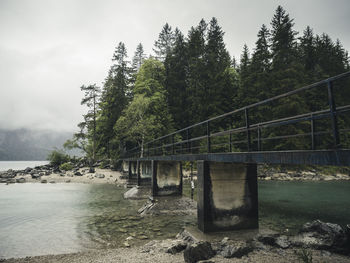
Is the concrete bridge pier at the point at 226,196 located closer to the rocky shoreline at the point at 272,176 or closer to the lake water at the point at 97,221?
the lake water at the point at 97,221

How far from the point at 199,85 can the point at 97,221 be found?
37320 mm

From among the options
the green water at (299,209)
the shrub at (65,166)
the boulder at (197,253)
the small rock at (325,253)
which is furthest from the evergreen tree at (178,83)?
the boulder at (197,253)

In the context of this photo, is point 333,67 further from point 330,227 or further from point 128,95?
point 330,227

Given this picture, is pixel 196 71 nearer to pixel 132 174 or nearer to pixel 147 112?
pixel 147 112

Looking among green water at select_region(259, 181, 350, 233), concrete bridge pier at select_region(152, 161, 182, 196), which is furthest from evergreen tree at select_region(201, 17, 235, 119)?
concrete bridge pier at select_region(152, 161, 182, 196)

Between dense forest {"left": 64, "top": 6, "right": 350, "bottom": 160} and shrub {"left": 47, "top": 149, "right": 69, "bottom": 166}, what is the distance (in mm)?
7218

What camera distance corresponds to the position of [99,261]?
7.27m

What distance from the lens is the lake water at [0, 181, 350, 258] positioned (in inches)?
385

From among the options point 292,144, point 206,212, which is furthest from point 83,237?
point 292,144

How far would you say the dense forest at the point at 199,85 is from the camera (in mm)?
37812

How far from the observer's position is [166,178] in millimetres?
17125

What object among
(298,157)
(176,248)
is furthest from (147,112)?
(298,157)

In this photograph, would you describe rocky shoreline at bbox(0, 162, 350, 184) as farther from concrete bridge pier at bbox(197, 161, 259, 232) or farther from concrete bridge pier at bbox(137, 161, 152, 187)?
concrete bridge pier at bbox(197, 161, 259, 232)

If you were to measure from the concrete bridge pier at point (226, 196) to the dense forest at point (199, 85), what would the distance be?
27651 mm
